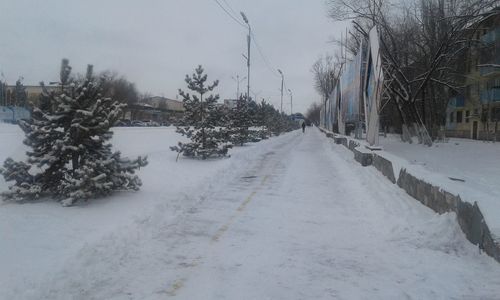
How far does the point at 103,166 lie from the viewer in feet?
33.7

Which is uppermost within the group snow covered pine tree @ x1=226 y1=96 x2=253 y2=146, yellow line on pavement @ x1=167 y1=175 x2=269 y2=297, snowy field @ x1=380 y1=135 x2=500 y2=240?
snow covered pine tree @ x1=226 y1=96 x2=253 y2=146

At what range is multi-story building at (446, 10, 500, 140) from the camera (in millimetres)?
38812

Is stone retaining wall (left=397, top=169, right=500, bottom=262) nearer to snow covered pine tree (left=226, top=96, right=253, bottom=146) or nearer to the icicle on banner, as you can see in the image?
the icicle on banner

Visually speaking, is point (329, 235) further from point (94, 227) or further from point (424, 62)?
point (424, 62)

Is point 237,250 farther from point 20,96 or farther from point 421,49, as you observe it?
point 20,96

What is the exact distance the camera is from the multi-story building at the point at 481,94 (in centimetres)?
3881

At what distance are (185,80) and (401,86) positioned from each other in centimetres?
1809

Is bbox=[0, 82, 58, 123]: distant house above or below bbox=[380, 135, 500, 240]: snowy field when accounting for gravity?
above

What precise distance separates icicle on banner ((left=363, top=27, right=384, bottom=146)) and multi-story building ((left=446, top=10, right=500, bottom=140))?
54.4 ft

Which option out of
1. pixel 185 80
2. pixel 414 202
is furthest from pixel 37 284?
pixel 185 80

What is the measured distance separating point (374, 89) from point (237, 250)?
15.5 meters

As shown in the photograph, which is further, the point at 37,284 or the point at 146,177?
the point at 146,177

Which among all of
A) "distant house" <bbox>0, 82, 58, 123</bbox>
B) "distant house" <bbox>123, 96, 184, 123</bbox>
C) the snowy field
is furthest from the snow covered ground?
"distant house" <bbox>123, 96, 184, 123</bbox>

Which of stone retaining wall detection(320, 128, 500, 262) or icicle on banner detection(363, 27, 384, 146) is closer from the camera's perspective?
stone retaining wall detection(320, 128, 500, 262)
